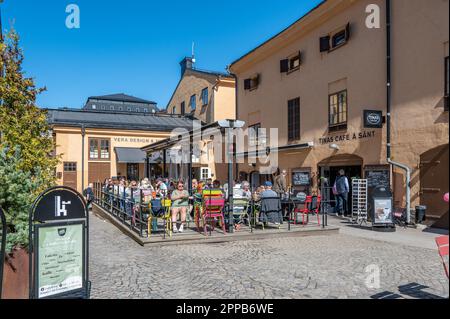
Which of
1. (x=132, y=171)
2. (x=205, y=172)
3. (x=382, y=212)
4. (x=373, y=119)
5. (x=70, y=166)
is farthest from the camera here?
(x=132, y=171)

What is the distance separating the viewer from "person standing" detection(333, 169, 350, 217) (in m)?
13.1

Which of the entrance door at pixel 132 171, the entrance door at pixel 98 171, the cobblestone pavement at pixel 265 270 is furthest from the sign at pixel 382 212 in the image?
the entrance door at pixel 98 171

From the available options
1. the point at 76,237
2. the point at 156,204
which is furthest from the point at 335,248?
the point at 76,237

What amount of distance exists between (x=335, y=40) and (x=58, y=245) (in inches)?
519

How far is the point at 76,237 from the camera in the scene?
4.14 meters

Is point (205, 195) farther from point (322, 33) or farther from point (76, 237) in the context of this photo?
point (322, 33)

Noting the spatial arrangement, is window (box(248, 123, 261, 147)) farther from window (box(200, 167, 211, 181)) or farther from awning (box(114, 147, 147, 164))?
awning (box(114, 147, 147, 164))

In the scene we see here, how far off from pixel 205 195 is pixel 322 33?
373 inches

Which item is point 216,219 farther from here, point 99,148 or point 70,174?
point 99,148

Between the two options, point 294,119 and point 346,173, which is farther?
point 294,119

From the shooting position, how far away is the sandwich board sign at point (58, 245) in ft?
12.6

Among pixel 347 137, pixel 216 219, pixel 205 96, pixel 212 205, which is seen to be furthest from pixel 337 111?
pixel 205 96

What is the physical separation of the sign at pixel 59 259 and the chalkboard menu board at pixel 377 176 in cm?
1025

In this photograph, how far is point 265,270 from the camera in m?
6.03
